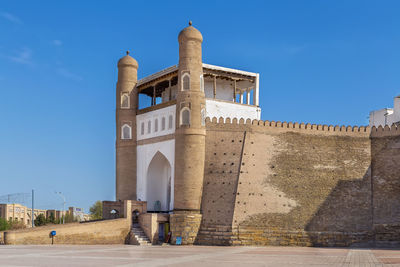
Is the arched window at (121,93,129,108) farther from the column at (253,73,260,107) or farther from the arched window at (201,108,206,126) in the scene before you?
the column at (253,73,260,107)

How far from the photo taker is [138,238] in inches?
1030

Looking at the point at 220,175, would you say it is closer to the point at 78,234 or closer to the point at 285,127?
the point at 285,127

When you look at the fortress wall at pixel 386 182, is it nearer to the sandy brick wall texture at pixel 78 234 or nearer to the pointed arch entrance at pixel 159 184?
the pointed arch entrance at pixel 159 184

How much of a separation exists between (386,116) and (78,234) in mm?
22494

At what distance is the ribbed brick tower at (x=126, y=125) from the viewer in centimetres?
3041

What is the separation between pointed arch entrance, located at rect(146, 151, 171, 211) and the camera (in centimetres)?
3002

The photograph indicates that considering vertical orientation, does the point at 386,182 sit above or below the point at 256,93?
below

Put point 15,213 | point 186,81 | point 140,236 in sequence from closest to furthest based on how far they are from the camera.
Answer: point 140,236, point 186,81, point 15,213

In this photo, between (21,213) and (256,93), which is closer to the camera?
(256,93)

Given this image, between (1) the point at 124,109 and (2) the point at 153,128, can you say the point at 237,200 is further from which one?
(1) the point at 124,109

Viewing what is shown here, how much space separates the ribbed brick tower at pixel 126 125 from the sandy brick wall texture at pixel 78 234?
159 inches

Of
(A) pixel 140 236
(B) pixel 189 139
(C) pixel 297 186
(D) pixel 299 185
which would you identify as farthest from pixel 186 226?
(D) pixel 299 185

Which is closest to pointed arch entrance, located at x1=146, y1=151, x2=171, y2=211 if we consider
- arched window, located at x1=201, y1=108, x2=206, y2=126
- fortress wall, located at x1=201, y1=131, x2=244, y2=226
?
arched window, located at x1=201, y1=108, x2=206, y2=126

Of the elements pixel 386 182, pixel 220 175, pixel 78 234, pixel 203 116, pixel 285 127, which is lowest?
pixel 78 234
